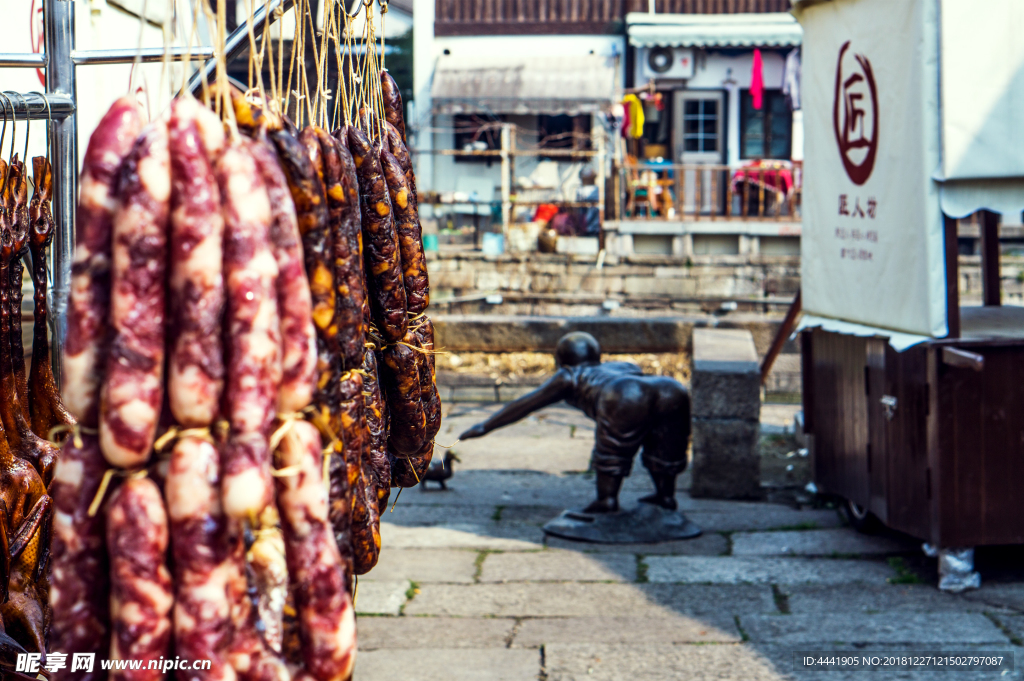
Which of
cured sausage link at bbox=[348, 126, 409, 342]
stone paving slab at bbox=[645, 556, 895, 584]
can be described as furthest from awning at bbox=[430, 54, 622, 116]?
cured sausage link at bbox=[348, 126, 409, 342]

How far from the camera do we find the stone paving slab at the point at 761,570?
5.39 metres

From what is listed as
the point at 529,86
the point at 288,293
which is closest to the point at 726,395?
the point at 288,293

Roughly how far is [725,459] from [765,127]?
15.8 meters

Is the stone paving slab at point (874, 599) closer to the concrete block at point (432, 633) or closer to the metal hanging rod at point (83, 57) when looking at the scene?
the concrete block at point (432, 633)

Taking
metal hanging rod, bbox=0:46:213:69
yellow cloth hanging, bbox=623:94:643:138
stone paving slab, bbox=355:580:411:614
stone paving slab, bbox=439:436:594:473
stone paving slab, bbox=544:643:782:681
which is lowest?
stone paving slab, bbox=544:643:782:681

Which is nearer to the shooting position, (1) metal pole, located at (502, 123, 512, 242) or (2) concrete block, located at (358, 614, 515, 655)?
(2) concrete block, located at (358, 614, 515, 655)

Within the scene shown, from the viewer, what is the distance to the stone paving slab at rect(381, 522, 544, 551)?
6090 millimetres

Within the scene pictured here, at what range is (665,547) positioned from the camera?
6020mm

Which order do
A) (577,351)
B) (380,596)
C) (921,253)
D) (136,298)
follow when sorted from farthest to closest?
(577,351), (380,596), (921,253), (136,298)

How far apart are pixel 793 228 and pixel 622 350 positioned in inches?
369

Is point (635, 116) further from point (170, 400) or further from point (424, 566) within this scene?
point (170, 400)

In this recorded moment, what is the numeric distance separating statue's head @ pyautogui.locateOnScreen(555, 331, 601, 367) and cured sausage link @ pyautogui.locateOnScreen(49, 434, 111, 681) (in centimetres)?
520

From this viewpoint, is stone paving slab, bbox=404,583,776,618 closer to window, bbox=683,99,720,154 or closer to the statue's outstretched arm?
the statue's outstretched arm

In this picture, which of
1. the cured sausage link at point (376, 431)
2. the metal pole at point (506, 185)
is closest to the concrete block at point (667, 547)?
the cured sausage link at point (376, 431)
